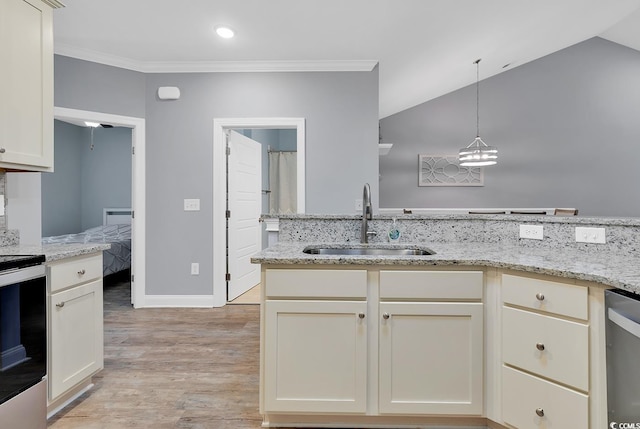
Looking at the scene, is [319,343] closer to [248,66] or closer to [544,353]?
[544,353]

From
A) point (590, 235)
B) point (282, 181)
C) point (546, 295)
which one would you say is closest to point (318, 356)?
point (546, 295)

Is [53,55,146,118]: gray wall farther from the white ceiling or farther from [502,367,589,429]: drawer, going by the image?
[502,367,589,429]: drawer

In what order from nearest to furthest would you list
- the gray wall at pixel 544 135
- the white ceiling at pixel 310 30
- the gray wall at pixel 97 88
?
the white ceiling at pixel 310 30 → the gray wall at pixel 97 88 → the gray wall at pixel 544 135

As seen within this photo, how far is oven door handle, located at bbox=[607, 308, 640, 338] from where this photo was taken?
3.35ft

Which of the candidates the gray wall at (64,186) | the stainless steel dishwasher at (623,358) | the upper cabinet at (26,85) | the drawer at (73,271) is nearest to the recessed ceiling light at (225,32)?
the upper cabinet at (26,85)

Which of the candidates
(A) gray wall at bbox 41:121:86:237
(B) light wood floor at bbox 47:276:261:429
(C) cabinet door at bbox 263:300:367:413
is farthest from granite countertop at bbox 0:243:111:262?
(A) gray wall at bbox 41:121:86:237

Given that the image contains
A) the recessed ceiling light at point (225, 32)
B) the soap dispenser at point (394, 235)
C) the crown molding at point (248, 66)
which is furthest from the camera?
the crown molding at point (248, 66)

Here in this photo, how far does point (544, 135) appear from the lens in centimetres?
623

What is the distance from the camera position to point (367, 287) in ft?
5.06

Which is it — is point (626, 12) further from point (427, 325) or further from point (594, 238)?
point (427, 325)

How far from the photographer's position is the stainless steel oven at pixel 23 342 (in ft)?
4.50

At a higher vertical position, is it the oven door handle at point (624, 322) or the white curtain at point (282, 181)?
the white curtain at point (282, 181)

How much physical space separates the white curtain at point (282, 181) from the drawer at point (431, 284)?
4.50 metres

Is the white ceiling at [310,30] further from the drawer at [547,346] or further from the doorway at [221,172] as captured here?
the drawer at [547,346]
